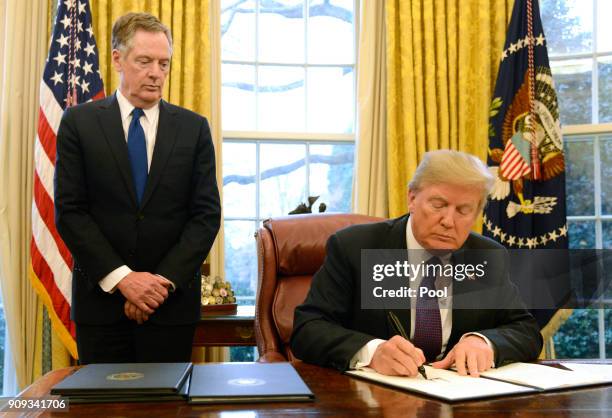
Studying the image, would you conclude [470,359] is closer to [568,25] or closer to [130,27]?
[130,27]

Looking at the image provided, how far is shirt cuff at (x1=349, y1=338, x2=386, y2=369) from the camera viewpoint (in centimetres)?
154

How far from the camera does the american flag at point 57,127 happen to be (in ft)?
11.2

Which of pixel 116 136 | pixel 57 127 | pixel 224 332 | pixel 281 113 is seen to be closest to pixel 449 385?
pixel 116 136

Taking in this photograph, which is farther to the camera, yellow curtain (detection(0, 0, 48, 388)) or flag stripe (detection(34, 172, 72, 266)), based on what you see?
yellow curtain (detection(0, 0, 48, 388))

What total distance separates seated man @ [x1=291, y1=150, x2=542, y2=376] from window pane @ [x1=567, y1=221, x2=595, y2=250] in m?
2.55

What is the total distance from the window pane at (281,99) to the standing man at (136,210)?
2.02m

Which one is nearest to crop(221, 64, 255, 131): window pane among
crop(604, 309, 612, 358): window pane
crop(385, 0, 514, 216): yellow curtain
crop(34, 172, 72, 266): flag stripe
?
crop(385, 0, 514, 216): yellow curtain

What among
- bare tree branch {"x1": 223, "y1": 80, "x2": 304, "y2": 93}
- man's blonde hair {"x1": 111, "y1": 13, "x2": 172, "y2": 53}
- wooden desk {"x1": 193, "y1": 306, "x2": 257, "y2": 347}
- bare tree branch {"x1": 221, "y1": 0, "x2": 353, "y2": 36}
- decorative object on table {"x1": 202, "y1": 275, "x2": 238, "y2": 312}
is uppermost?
bare tree branch {"x1": 221, "y1": 0, "x2": 353, "y2": 36}

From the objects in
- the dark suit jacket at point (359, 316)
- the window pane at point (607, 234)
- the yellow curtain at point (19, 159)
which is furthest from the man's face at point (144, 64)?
the window pane at point (607, 234)

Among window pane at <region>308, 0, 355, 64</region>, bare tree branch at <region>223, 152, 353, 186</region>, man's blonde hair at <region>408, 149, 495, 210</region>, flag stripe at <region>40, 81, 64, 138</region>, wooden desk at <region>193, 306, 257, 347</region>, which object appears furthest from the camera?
window pane at <region>308, 0, 355, 64</region>

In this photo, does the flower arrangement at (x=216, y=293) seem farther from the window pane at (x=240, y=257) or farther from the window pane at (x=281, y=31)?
the window pane at (x=281, y=31)

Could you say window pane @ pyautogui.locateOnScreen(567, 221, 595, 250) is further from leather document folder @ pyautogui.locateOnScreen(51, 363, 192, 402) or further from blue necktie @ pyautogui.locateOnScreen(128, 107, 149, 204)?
leather document folder @ pyautogui.locateOnScreen(51, 363, 192, 402)

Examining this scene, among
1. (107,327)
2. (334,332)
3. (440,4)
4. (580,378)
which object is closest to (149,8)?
(440,4)

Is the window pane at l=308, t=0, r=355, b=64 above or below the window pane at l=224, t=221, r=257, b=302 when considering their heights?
above
